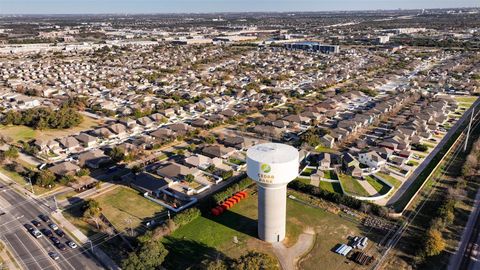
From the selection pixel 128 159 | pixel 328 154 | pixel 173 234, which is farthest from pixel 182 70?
pixel 173 234

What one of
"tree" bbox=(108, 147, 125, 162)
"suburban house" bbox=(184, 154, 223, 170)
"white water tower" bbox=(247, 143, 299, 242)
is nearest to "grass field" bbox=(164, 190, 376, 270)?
"white water tower" bbox=(247, 143, 299, 242)

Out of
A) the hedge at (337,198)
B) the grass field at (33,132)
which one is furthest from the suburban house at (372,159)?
the grass field at (33,132)

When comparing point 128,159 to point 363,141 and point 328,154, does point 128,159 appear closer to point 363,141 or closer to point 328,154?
point 328,154

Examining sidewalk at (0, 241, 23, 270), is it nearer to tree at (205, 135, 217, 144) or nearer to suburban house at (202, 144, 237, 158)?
suburban house at (202, 144, 237, 158)

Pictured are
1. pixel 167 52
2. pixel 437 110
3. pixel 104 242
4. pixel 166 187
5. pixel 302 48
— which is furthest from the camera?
pixel 302 48

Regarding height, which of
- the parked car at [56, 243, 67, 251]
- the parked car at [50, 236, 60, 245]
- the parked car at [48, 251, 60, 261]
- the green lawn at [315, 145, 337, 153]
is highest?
the green lawn at [315, 145, 337, 153]

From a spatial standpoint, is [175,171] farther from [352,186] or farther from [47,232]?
[352,186]
